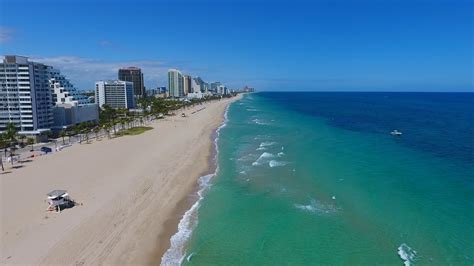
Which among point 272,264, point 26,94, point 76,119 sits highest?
point 26,94

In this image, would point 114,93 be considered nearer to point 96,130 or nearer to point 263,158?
point 96,130

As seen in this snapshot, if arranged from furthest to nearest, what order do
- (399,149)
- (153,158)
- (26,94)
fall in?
(26,94)
(399,149)
(153,158)

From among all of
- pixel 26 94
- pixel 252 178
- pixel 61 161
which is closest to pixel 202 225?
pixel 252 178

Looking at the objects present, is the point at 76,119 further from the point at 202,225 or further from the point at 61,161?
the point at 202,225

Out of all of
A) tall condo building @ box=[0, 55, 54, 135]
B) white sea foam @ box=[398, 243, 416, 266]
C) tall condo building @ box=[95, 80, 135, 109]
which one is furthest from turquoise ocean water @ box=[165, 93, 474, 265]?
tall condo building @ box=[95, 80, 135, 109]

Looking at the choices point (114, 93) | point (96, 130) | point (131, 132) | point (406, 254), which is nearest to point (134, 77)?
point (114, 93)

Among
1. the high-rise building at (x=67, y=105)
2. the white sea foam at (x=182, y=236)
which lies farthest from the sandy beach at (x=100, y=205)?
the high-rise building at (x=67, y=105)

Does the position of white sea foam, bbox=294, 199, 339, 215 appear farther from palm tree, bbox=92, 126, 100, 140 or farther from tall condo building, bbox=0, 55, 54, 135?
tall condo building, bbox=0, 55, 54, 135
